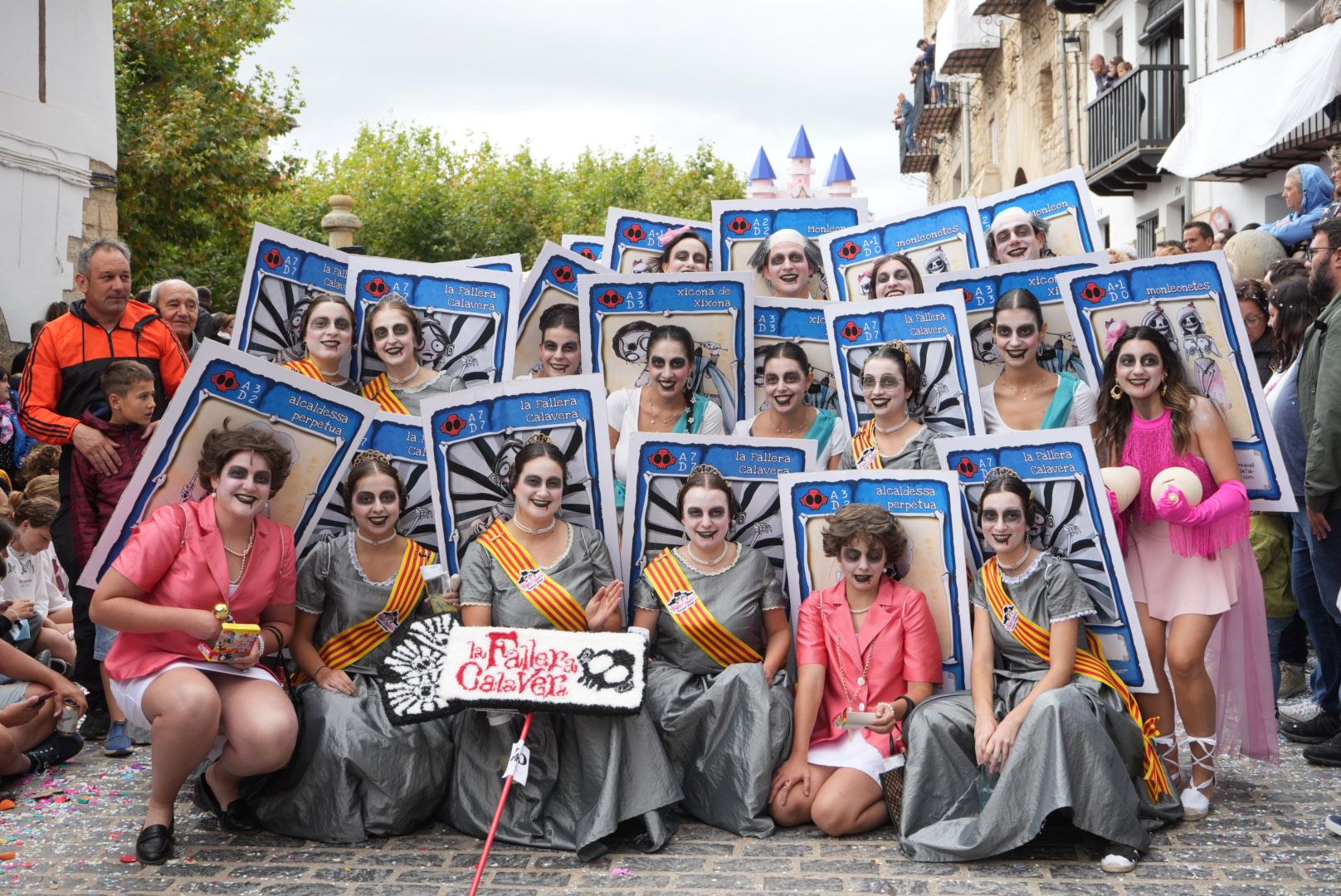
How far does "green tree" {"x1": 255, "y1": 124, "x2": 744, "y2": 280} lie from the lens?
31.6 metres

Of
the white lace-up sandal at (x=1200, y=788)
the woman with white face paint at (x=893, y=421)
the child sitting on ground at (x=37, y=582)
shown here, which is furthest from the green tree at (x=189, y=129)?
the white lace-up sandal at (x=1200, y=788)

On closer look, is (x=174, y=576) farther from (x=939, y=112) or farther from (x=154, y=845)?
(x=939, y=112)

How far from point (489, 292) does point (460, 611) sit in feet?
5.42

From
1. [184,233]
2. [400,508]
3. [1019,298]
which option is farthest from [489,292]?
[184,233]

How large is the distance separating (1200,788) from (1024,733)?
2.80ft

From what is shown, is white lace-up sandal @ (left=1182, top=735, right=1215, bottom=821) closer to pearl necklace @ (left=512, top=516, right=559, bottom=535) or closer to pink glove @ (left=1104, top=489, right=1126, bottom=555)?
pink glove @ (left=1104, top=489, right=1126, bottom=555)

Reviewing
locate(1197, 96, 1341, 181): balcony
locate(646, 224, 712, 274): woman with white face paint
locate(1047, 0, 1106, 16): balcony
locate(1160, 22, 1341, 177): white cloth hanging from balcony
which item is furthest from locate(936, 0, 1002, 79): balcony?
locate(646, 224, 712, 274): woman with white face paint

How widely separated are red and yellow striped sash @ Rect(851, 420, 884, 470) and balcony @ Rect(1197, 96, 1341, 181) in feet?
24.9

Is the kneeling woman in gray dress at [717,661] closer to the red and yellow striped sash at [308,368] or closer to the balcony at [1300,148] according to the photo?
the red and yellow striped sash at [308,368]

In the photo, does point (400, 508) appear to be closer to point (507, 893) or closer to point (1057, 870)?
point (507, 893)

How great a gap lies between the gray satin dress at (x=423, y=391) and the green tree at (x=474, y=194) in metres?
16.2

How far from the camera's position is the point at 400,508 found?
5.41 m

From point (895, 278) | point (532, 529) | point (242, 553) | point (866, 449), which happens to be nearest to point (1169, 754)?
point (866, 449)

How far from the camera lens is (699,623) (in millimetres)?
5117
